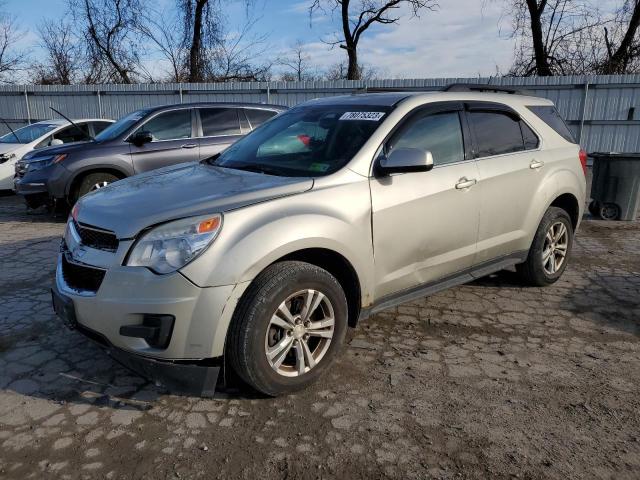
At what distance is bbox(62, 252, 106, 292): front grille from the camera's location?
2742 millimetres

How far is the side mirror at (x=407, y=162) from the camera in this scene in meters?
3.19

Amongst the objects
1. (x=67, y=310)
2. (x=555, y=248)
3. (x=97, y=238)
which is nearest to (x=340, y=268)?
(x=97, y=238)

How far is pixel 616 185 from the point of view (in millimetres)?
8156

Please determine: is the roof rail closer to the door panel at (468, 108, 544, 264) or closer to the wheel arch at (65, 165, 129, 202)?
the door panel at (468, 108, 544, 264)

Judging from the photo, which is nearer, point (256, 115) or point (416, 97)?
point (416, 97)

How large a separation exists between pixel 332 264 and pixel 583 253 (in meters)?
4.45

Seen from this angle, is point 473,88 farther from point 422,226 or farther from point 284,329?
point 284,329

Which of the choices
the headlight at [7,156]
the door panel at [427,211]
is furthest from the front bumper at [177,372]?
the headlight at [7,156]

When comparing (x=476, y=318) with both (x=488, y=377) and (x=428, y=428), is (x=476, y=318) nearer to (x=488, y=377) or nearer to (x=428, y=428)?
(x=488, y=377)

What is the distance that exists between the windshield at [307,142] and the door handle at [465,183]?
0.75 meters

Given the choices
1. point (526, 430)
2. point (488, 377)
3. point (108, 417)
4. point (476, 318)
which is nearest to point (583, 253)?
point (476, 318)

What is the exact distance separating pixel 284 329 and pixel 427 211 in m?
1.32

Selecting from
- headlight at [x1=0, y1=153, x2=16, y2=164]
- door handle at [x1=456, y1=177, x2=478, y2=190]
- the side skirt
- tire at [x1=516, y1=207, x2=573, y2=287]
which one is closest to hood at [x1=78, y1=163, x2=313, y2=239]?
the side skirt

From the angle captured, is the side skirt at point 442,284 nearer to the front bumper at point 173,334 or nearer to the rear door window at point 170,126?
the front bumper at point 173,334
